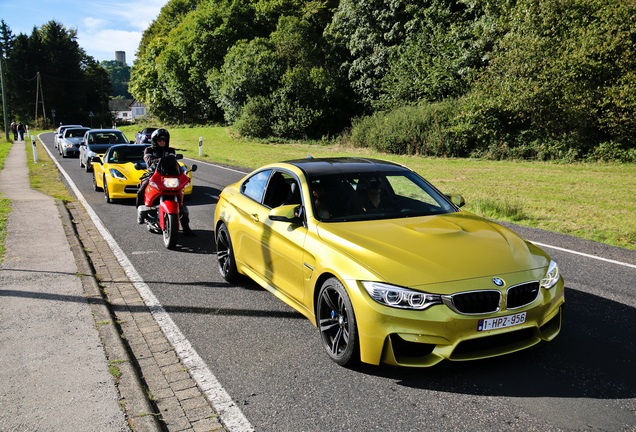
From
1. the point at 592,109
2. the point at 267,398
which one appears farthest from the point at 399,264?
the point at 592,109

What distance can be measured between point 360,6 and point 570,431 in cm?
4418

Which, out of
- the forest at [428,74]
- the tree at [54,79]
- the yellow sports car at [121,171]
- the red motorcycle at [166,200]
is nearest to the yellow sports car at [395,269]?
the red motorcycle at [166,200]

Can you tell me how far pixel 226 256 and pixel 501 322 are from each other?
3.73 meters

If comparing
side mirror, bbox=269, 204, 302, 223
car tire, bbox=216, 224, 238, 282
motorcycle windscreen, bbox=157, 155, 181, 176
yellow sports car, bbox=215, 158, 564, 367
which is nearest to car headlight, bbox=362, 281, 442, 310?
yellow sports car, bbox=215, 158, 564, 367

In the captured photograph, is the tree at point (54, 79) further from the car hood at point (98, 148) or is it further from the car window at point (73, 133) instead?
the car hood at point (98, 148)

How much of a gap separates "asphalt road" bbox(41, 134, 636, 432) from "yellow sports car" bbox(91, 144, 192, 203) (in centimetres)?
703

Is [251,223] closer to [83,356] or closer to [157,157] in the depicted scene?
[83,356]

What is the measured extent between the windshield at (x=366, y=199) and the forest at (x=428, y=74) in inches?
866

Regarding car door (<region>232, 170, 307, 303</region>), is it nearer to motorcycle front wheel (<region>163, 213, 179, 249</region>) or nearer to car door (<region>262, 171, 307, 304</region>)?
car door (<region>262, 171, 307, 304</region>)

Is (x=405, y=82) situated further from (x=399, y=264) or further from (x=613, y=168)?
(x=399, y=264)

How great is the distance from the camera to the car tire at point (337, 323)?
4031mm

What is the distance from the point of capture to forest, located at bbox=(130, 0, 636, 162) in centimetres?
2455

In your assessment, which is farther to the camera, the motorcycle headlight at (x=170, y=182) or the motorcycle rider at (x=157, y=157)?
the motorcycle rider at (x=157, y=157)

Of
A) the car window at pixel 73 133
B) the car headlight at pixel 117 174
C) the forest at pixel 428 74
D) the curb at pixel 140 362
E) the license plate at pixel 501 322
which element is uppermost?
the forest at pixel 428 74
